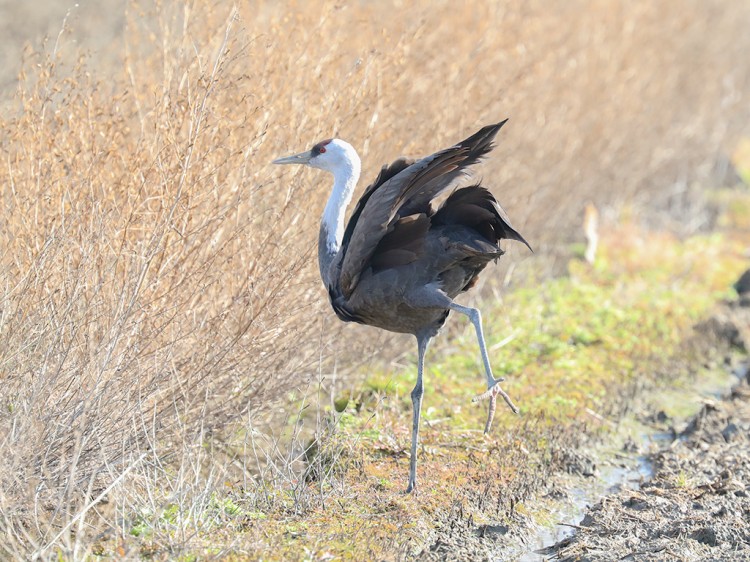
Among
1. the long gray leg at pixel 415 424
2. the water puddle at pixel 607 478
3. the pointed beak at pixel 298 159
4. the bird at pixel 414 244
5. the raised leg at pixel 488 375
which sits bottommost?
the water puddle at pixel 607 478

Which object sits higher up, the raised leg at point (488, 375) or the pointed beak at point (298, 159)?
the pointed beak at point (298, 159)

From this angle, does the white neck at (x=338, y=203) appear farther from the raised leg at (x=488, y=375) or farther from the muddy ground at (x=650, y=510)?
the muddy ground at (x=650, y=510)

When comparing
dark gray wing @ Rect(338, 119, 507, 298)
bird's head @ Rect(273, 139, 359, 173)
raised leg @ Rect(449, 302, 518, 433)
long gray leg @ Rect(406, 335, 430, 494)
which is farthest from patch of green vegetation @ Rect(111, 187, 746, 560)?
bird's head @ Rect(273, 139, 359, 173)

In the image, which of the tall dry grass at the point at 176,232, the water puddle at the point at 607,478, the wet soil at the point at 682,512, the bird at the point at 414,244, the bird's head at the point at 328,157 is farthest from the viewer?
the bird's head at the point at 328,157

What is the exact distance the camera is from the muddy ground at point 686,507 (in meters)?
4.59

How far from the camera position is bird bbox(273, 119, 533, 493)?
475cm

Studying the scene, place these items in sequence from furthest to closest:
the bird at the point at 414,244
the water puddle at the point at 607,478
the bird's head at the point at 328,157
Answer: the bird's head at the point at 328,157, the water puddle at the point at 607,478, the bird at the point at 414,244

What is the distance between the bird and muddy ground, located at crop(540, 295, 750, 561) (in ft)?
2.34

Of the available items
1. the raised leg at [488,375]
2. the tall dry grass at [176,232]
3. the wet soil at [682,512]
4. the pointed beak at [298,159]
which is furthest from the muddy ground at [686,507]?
the pointed beak at [298,159]

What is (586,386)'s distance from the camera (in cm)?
711

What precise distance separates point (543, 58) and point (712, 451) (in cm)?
376

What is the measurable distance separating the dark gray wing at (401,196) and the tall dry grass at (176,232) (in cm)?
44

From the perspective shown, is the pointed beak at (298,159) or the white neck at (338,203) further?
the pointed beak at (298,159)

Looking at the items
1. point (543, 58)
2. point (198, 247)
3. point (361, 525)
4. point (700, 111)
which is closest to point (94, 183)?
point (198, 247)
